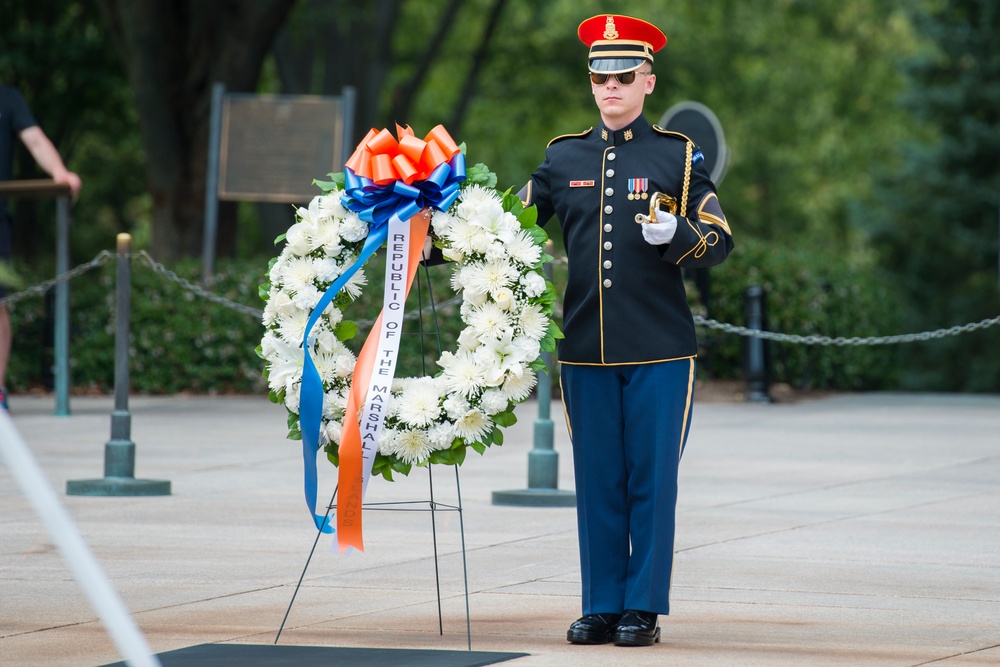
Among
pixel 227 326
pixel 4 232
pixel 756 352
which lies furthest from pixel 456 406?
pixel 227 326

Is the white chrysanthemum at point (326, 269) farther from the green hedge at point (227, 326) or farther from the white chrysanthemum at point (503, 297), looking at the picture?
the green hedge at point (227, 326)

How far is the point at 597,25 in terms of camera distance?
5578mm

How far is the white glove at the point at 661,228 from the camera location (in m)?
5.23

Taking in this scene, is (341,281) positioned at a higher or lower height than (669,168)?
lower

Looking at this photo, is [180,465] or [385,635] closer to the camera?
[385,635]

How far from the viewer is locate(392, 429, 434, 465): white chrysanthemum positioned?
536 centimetres

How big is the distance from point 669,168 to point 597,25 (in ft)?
1.76

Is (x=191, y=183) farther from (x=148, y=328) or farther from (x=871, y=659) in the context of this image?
(x=871, y=659)

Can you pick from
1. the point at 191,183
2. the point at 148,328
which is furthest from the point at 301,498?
the point at 191,183

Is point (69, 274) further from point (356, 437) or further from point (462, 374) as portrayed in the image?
point (462, 374)

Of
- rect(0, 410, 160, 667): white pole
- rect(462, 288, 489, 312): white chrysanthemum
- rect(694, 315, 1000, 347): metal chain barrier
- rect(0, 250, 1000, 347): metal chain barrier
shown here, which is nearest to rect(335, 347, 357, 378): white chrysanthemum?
rect(462, 288, 489, 312): white chrysanthemum

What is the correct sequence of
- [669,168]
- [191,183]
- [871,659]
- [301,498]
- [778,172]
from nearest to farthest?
[871,659] → [669,168] → [301,498] → [191,183] → [778,172]

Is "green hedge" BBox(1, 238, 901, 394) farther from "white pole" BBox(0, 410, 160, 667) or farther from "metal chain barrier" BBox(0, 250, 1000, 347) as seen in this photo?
"white pole" BBox(0, 410, 160, 667)

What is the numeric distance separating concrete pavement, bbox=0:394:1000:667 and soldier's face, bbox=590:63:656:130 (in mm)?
1750
